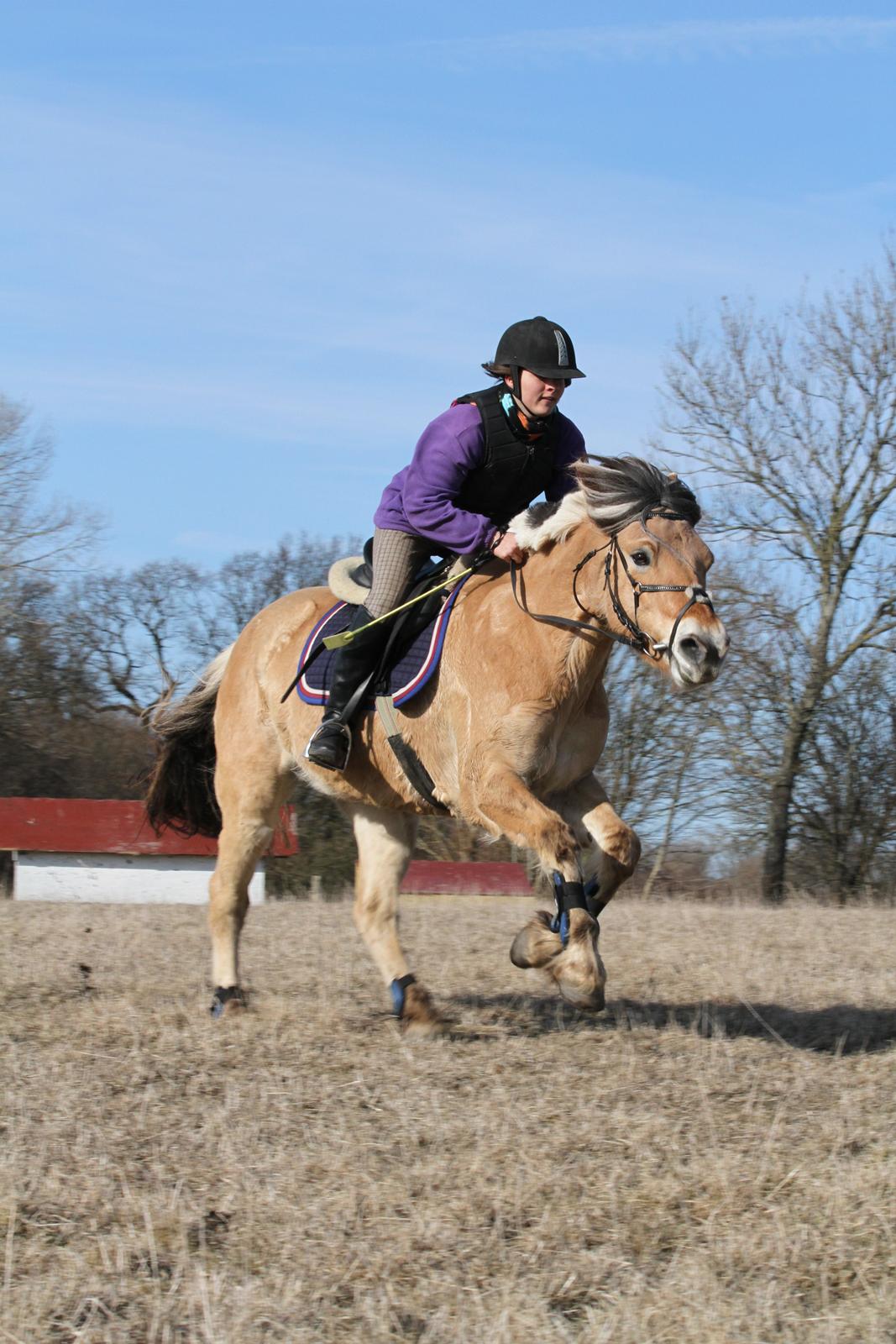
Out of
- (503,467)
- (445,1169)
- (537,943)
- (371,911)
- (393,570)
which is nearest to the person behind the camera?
(445,1169)

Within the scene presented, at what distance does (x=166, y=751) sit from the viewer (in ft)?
27.8

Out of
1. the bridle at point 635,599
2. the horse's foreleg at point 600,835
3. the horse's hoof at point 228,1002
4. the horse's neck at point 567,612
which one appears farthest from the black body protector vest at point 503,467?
the horse's hoof at point 228,1002

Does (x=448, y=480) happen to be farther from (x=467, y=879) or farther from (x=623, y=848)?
(x=467, y=879)

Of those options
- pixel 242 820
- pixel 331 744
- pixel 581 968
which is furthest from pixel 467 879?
pixel 581 968

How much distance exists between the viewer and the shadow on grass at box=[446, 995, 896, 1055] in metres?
6.45

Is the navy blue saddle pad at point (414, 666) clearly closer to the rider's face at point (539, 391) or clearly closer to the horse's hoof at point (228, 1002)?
the rider's face at point (539, 391)

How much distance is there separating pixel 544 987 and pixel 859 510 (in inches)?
755

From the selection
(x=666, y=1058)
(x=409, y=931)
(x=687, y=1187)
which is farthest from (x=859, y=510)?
(x=687, y=1187)

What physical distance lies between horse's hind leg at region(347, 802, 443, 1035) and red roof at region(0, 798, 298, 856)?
1175cm

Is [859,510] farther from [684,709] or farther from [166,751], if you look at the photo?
[166,751]

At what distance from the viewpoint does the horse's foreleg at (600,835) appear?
5.93 m

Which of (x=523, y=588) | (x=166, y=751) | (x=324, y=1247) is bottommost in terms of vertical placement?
(x=324, y=1247)

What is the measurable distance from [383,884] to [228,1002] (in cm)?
98

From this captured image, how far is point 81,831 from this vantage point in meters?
19.1
